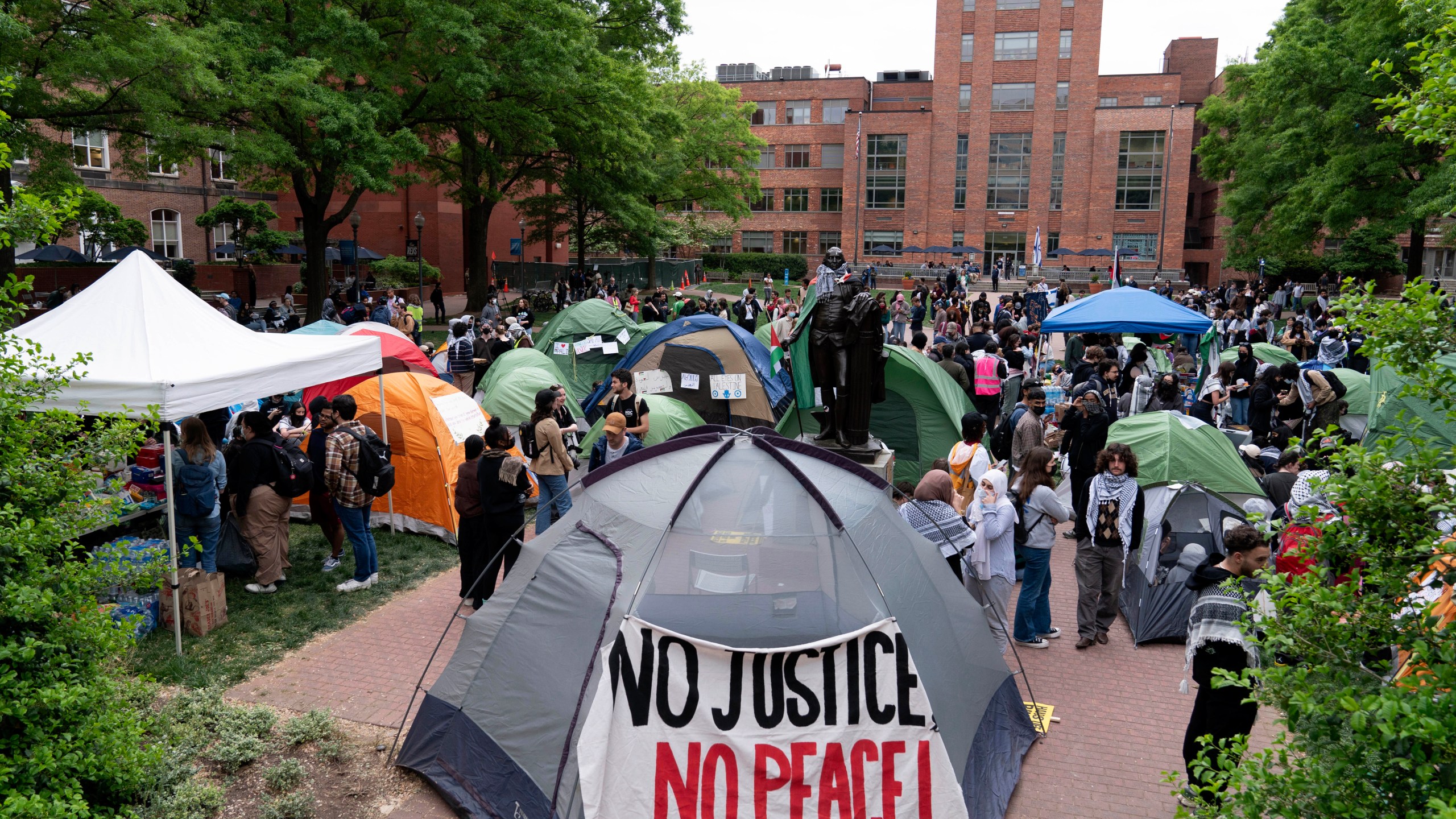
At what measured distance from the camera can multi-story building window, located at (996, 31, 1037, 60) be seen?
58500mm

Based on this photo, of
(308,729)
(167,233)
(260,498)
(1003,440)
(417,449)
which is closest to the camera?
(308,729)

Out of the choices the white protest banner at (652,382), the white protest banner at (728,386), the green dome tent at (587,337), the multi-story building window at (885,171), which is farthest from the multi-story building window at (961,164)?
the white protest banner at (652,382)

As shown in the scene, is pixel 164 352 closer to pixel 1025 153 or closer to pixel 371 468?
pixel 371 468

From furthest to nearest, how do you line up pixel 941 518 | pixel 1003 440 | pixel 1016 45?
pixel 1016 45, pixel 1003 440, pixel 941 518

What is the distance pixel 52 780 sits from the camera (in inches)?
150

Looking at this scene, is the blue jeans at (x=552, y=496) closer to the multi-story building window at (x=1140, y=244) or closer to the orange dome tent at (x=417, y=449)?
the orange dome tent at (x=417, y=449)

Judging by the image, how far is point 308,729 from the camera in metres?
6.30

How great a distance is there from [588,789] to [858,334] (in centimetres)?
571

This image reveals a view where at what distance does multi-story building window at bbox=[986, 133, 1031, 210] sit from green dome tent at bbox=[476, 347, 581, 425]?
51204mm

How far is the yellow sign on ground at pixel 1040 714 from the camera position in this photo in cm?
652

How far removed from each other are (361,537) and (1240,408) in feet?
39.4

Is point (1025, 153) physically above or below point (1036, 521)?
above

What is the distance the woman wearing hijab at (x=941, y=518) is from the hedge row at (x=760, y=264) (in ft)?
186

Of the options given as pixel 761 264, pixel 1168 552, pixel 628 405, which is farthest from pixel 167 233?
pixel 1168 552
